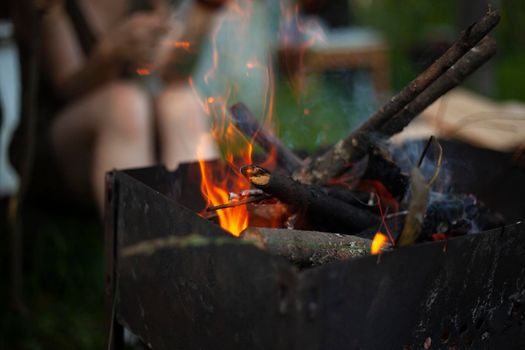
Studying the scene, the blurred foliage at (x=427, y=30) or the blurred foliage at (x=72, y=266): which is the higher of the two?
the blurred foliage at (x=72, y=266)

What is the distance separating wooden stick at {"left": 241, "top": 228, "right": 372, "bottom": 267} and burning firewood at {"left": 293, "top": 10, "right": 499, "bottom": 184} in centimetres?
29

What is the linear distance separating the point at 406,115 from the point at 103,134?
1.37 meters

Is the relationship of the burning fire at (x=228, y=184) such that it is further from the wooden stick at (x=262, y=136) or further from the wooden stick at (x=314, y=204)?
the wooden stick at (x=314, y=204)

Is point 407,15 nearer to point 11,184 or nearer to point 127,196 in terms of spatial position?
point 11,184

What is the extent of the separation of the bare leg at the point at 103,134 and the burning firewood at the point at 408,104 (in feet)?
3.63

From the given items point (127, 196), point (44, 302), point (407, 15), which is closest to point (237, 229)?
point (127, 196)

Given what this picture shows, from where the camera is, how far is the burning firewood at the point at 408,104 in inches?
55.7

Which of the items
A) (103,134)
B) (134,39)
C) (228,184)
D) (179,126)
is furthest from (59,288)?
(228,184)

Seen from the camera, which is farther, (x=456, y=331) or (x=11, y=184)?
(x=11, y=184)

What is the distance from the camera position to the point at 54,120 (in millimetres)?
2730

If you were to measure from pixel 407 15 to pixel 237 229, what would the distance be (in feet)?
22.1

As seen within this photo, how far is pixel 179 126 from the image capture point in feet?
9.34

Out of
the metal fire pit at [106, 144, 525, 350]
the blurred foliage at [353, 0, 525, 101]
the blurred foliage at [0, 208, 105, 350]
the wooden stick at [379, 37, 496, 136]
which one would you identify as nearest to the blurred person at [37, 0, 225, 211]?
the blurred foliage at [0, 208, 105, 350]

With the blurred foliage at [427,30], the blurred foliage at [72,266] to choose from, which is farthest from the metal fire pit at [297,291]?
the blurred foliage at [427,30]
